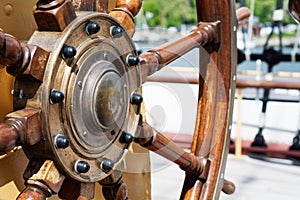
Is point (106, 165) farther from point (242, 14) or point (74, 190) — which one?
point (242, 14)

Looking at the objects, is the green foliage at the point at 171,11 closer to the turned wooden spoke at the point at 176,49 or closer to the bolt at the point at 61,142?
the turned wooden spoke at the point at 176,49

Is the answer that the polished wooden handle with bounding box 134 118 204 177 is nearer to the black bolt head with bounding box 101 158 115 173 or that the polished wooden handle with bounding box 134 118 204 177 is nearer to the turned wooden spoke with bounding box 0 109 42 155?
the black bolt head with bounding box 101 158 115 173

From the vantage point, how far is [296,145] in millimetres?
3283

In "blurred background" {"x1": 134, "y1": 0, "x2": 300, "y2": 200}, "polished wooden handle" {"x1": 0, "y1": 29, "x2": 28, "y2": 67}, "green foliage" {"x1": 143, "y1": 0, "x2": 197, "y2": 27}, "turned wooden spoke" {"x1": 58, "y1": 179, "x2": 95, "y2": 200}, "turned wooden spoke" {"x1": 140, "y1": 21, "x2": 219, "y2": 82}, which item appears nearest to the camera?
"polished wooden handle" {"x1": 0, "y1": 29, "x2": 28, "y2": 67}

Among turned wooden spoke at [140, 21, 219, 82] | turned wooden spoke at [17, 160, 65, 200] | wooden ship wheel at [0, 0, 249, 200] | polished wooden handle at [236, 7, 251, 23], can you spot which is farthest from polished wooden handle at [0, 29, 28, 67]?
polished wooden handle at [236, 7, 251, 23]

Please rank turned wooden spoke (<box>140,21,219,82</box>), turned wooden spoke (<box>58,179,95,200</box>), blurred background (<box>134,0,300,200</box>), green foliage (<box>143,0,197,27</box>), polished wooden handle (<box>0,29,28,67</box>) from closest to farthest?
polished wooden handle (<box>0,29,28,67</box>)
turned wooden spoke (<box>58,179,95,200</box>)
turned wooden spoke (<box>140,21,219,82</box>)
blurred background (<box>134,0,300,200</box>)
green foliage (<box>143,0,197,27</box>)

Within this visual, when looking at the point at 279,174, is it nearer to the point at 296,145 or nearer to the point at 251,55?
the point at 296,145

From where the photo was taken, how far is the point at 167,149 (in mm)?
737

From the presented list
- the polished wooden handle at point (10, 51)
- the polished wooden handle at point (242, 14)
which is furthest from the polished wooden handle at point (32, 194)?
the polished wooden handle at point (242, 14)

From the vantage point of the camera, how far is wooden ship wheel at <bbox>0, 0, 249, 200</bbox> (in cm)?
47

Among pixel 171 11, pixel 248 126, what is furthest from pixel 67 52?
pixel 171 11

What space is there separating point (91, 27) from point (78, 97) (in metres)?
0.08

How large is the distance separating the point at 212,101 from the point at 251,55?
3415 mm

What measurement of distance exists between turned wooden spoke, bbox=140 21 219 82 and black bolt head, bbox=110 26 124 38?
0.24ft
